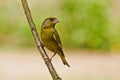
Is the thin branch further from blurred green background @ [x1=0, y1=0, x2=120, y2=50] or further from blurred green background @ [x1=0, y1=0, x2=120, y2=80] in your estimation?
blurred green background @ [x1=0, y1=0, x2=120, y2=50]

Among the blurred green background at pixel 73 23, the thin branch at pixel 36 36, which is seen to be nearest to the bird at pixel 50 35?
the thin branch at pixel 36 36

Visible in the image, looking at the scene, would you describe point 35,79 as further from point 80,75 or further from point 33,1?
point 33,1

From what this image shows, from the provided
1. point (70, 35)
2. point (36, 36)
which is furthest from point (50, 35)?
point (70, 35)

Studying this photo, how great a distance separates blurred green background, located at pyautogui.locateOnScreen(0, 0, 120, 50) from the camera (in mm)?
6133

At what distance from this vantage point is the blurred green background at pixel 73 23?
20.1 feet

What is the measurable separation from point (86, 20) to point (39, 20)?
51 cm

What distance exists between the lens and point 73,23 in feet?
20.6

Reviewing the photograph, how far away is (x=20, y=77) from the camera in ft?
16.9

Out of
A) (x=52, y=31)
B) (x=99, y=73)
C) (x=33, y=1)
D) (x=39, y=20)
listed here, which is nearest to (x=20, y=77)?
(x=99, y=73)

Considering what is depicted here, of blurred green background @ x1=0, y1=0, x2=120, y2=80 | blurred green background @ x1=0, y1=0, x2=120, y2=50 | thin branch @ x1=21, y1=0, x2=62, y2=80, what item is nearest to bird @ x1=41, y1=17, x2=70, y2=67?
thin branch @ x1=21, y1=0, x2=62, y2=80

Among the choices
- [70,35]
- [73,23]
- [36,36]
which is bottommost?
[36,36]

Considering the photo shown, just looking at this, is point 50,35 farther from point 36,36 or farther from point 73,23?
point 73,23

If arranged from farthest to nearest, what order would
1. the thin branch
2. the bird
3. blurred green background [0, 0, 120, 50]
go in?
blurred green background [0, 0, 120, 50], the bird, the thin branch

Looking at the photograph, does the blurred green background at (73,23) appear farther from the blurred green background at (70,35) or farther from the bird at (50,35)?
the bird at (50,35)
